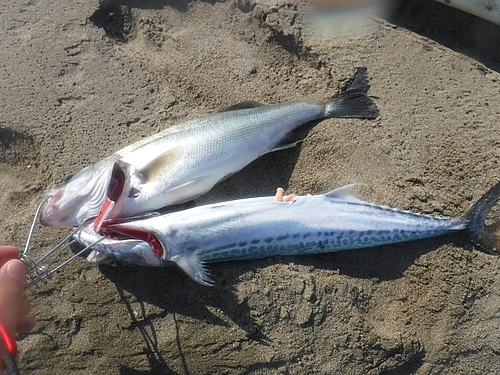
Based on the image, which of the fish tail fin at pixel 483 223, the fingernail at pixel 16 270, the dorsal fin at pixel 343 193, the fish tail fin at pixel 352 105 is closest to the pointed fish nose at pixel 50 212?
the fingernail at pixel 16 270

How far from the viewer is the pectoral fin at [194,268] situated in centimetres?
278

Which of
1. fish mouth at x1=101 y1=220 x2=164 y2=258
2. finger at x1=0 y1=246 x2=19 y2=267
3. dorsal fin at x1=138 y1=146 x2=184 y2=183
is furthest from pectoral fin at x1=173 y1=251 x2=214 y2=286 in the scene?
finger at x1=0 y1=246 x2=19 y2=267

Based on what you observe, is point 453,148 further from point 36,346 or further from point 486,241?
point 36,346

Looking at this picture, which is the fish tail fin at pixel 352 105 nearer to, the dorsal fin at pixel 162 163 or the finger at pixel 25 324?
the dorsal fin at pixel 162 163

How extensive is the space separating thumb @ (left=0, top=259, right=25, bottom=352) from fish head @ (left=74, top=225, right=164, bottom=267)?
51 centimetres

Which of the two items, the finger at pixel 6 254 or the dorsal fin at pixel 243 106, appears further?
the dorsal fin at pixel 243 106

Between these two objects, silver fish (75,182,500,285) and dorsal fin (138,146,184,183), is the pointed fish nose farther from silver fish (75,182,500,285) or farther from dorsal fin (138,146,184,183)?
dorsal fin (138,146,184,183)

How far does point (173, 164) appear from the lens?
9.71ft

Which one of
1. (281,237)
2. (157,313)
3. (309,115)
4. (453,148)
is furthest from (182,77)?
(453,148)

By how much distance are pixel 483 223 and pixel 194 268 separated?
2387 mm

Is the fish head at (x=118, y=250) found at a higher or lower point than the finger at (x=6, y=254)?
lower

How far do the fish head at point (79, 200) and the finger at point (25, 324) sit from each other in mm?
699

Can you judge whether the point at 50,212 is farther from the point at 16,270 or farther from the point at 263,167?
the point at 263,167

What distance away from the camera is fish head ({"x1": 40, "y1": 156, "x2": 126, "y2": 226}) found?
2771mm
